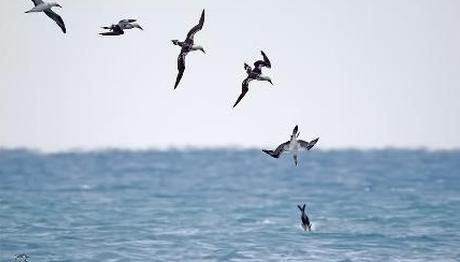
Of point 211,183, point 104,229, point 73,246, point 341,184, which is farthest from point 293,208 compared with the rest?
point 211,183

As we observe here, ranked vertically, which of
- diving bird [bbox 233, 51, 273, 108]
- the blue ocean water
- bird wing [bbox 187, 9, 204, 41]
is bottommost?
the blue ocean water

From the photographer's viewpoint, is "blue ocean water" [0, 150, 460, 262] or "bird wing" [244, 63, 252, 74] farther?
"blue ocean water" [0, 150, 460, 262]

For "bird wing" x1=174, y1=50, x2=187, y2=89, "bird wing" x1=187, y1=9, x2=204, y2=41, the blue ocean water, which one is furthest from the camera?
the blue ocean water

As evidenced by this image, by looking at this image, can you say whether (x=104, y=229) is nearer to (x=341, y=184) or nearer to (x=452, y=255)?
(x=452, y=255)

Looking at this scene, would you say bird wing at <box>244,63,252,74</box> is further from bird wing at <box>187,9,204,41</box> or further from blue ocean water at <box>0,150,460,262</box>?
blue ocean water at <box>0,150,460,262</box>

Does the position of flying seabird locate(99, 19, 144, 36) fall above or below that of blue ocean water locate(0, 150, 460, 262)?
above

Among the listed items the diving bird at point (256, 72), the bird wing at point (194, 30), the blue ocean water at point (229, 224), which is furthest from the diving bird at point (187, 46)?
the blue ocean water at point (229, 224)

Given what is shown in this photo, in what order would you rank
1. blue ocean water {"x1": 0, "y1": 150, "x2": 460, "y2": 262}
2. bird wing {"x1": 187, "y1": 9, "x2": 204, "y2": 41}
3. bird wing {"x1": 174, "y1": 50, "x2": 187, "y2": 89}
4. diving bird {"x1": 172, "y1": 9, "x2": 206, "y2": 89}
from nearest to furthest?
1. bird wing {"x1": 174, "y1": 50, "x2": 187, "y2": 89}
2. diving bird {"x1": 172, "y1": 9, "x2": 206, "y2": 89}
3. bird wing {"x1": 187, "y1": 9, "x2": 204, "y2": 41}
4. blue ocean water {"x1": 0, "y1": 150, "x2": 460, "y2": 262}

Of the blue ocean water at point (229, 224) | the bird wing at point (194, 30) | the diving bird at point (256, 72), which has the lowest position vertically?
the blue ocean water at point (229, 224)

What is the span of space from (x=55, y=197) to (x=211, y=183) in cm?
2713

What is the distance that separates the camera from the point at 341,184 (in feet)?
299

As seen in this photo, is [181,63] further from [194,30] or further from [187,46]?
[194,30]

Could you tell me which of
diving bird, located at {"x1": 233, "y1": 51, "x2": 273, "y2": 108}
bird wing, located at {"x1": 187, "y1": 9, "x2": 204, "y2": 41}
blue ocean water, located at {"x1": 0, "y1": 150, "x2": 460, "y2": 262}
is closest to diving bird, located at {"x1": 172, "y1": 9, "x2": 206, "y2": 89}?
bird wing, located at {"x1": 187, "y1": 9, "x2": 204, "y2": 41}

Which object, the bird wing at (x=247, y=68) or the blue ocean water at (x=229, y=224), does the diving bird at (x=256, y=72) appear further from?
the blue ocean water at (x=229, y=224)
